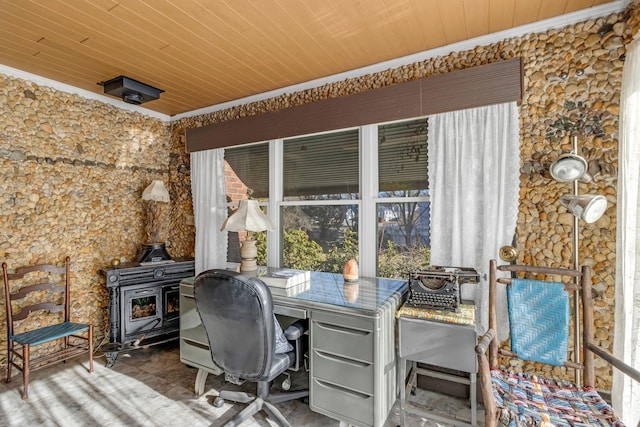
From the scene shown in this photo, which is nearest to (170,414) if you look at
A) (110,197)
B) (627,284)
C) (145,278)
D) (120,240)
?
(145,278)

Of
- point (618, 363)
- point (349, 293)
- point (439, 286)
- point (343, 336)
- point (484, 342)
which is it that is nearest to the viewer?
point (618, 363)

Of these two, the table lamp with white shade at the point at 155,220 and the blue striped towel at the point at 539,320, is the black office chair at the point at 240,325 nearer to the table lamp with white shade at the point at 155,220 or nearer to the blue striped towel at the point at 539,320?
the blue striped towel at the point at 539,320

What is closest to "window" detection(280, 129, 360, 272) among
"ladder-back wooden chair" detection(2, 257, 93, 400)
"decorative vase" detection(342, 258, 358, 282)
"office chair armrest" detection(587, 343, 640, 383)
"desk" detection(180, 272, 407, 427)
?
"decorative vase" detection(342, 258, 358, 282)

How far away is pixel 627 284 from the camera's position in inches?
64.3

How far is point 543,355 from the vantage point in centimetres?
178

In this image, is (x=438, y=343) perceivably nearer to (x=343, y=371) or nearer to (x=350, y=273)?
(x=343, y=371)

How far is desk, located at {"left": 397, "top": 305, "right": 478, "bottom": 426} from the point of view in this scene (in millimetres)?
1737

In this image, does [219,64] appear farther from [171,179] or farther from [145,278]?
[145,278]

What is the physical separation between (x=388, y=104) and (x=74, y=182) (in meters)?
3.15

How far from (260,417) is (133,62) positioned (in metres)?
2.95

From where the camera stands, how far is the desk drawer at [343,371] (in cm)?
178

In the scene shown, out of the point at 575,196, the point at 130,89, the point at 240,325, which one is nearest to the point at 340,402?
the point at 240,325

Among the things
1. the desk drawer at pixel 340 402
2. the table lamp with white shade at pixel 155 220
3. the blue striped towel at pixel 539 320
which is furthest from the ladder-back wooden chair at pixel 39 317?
the blue striped towel at pixel 539 320

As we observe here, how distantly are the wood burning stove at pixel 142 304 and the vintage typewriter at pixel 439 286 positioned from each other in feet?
8.38
